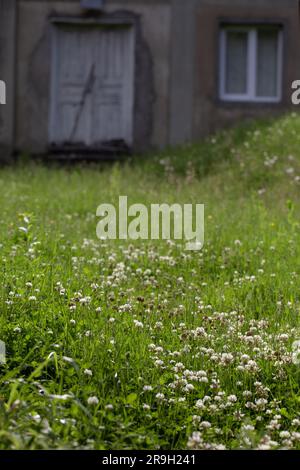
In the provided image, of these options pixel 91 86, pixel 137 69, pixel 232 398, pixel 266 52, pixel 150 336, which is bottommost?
pixel 232 398

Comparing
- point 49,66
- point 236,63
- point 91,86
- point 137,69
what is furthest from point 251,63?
point 49,66

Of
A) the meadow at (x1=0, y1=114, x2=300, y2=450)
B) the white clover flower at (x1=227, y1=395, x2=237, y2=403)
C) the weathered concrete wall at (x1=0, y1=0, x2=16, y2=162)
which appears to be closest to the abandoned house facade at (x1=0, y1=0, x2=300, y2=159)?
the weathered concrete wall at (x1=0, y1=0, x2=16, y2=162)

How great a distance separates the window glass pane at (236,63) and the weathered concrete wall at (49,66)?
144 cm

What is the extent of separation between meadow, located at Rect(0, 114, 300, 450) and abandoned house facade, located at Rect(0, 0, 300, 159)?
302 inches

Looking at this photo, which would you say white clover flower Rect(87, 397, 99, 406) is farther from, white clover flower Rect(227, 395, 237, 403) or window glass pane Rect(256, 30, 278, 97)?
window glass pane Rect(256, 30, 278, 97)

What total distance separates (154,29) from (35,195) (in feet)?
23.5

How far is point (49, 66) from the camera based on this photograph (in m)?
16.8

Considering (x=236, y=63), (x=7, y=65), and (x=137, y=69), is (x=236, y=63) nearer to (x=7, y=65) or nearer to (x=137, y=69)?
(x=137, y=69)

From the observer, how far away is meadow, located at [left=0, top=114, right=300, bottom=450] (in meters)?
4.00

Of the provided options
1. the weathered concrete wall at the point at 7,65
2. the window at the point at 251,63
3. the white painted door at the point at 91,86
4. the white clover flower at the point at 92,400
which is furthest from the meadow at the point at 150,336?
the window at the point at 251,63

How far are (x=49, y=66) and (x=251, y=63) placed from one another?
442cm

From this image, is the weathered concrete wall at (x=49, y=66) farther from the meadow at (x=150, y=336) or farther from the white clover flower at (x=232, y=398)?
the white clover flower at (x=232, y=398)

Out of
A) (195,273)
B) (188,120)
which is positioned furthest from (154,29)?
(195,273)

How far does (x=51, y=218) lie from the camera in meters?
9.05
